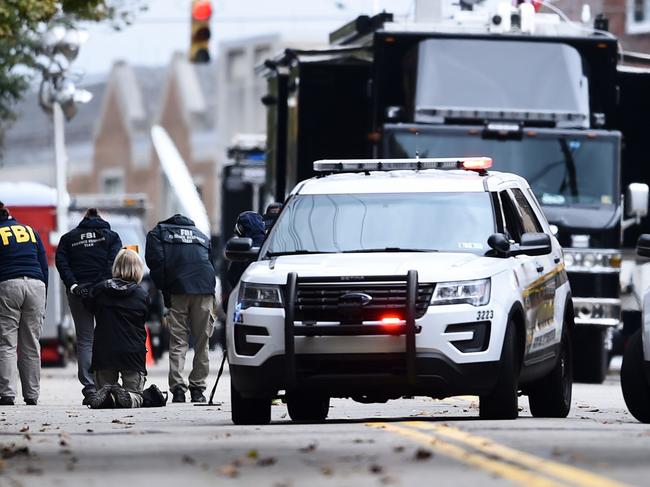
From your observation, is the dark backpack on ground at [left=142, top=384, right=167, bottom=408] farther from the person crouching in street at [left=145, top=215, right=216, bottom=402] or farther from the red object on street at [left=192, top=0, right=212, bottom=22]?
the red object on street at [left=192, top=0, right=212, bottom=22]

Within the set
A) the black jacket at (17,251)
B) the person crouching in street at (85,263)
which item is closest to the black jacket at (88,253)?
the person crouching in street at (85,263)

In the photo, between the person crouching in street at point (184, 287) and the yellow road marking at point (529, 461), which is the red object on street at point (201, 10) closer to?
the person crouching in street at point (184, 287)

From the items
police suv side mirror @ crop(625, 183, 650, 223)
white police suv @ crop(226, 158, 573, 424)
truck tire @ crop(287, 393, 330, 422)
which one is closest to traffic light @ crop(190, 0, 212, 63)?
police suv side mirror @ crop(625, 183, 650, 223)

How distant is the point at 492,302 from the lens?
47.7ft

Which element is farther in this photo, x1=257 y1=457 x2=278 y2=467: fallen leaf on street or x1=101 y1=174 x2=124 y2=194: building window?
x1=101 y1=174 x2=124 y2=194: building window

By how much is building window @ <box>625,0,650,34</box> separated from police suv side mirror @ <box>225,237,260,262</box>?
1599 inches

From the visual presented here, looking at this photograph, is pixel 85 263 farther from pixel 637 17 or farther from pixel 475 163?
pixel 637 17

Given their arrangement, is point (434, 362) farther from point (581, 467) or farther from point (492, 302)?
point (581, 467)

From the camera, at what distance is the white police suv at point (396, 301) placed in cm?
1445

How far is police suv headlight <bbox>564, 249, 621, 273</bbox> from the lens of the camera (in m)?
23.4

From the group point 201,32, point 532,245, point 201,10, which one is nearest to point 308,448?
point 532,245

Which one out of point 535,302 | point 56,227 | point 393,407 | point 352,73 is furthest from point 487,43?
point 56,227

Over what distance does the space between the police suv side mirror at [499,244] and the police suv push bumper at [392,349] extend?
0.59 metres

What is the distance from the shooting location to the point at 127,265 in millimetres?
18703
